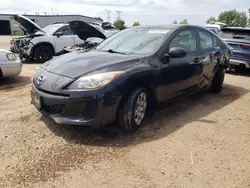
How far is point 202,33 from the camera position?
5387mm

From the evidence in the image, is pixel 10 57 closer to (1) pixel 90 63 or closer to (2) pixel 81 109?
(1) pixel 90 63

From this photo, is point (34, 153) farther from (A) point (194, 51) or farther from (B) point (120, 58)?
(A) point (194, 51)

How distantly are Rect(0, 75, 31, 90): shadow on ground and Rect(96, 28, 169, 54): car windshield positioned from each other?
2.74 metres

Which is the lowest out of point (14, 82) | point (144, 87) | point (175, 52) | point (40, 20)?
point (40, 20)

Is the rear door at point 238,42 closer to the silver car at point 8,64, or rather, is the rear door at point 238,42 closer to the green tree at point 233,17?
the silver car at point 8,64

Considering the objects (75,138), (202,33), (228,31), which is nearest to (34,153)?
(75,138)

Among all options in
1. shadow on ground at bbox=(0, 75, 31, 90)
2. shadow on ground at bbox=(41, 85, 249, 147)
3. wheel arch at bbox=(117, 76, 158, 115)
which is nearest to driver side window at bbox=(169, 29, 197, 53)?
wheel arch at bbox=(117, 76, 158, 115)

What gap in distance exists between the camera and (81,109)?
3.34 metres

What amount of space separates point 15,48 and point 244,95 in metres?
8.55

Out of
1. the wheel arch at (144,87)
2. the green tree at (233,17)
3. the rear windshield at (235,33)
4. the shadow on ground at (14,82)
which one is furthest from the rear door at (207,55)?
the green tree at (233,17)

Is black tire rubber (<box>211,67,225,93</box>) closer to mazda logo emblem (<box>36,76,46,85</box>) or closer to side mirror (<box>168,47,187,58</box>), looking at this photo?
side mirror (<box>168,47,187,58</box>)

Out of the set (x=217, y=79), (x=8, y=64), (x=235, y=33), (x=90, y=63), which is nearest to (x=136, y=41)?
(x=90, y=63)

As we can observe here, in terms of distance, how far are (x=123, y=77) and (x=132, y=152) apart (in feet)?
3.22

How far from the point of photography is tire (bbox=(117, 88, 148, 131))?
3597mm
